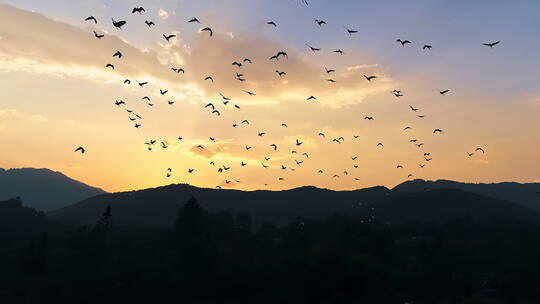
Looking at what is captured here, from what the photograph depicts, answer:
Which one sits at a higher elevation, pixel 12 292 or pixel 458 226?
pixel 458 226

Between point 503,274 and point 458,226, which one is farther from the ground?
point 458,226

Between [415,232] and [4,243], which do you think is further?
[415,232]

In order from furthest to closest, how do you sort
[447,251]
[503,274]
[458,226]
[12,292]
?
[458,226] < [503,274] < [447,251] < [12,292]

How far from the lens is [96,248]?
84.6 m

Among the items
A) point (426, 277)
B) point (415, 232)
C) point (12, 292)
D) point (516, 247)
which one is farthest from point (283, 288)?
point (415, 232)

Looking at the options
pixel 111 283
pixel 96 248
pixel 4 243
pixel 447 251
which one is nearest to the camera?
pixel 111 283

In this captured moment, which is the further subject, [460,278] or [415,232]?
[415,232]

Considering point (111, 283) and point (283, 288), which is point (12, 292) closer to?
point (111, 283)

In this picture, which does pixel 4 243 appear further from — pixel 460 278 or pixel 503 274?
pixel 503 274

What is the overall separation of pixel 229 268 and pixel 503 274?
6395cm

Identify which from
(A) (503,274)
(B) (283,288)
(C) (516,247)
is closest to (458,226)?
(C) (516,247)

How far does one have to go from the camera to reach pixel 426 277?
278ft

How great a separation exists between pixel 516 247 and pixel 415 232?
5095 centimetres

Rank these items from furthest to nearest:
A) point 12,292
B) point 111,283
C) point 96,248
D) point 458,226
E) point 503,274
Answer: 1. point 458,226
2. point 503,274
3. point 96,248
4. point 111,283
5. point 12,292
